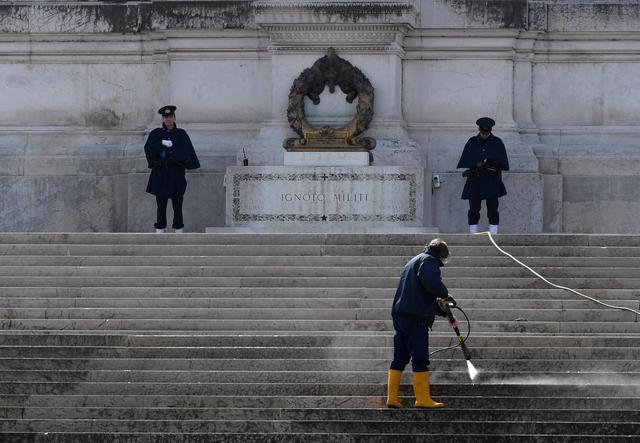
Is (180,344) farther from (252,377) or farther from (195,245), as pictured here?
(195,245)

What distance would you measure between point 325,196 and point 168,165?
2210 millimetres

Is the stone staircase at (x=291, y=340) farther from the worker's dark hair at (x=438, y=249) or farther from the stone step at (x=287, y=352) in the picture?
the worker's dark hair at (x=438, y=249)

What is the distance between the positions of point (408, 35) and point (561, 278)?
256 inches

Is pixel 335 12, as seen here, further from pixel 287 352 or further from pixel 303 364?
pixel 303 364

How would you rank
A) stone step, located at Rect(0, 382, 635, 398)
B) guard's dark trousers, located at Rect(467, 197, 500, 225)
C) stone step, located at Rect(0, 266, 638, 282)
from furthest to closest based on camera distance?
guard's dark trousers, located at Rect(467, 197, 500, 225) → stone step, located at Rect(0, 266, 638, 282) → stone step, located at Rect(0, 382, 635, 398)

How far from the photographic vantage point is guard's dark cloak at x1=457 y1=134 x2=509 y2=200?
84.4 ft

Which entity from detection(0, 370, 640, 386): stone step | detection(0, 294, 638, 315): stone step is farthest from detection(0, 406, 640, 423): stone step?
detection(0, 294, 638, 315): stone step

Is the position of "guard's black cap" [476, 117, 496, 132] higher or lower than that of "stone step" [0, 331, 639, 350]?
higher

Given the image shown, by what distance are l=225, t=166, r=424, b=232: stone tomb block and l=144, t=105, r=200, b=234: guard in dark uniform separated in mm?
822

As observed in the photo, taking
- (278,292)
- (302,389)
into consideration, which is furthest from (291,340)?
(278,292)

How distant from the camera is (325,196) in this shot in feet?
86.7

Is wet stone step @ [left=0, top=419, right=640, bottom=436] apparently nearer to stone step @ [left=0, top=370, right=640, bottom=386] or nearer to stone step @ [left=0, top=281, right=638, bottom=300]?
stone step @ [left=0, top=370, right=640, bottom=386]

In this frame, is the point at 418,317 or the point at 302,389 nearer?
the point at 418,317

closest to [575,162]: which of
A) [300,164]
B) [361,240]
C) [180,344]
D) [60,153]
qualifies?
[300,164]
